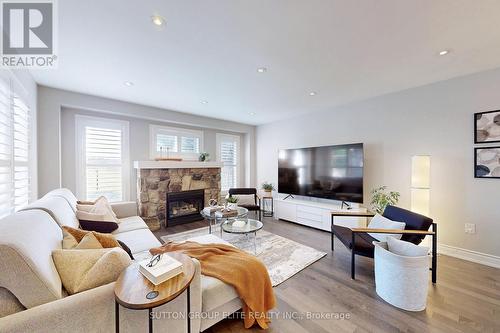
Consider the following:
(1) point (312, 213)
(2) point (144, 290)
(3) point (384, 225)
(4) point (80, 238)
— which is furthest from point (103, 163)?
(3) point (384, 225)

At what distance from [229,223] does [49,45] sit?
301 centimetres

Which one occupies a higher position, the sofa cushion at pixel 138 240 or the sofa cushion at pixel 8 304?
the sofa cushion at pixel 8 304

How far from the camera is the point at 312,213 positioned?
4059mm

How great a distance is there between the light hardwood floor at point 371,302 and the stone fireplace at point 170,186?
2.93 metres

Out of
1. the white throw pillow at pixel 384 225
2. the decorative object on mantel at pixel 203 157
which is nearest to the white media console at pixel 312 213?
the white throw pillow at pixel 384 225

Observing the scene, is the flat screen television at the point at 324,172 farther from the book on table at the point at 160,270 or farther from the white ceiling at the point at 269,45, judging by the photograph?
the book on table at the point at 160,270

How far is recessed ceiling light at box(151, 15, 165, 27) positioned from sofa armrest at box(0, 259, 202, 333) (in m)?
1.97

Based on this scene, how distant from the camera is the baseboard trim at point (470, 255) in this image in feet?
8.39

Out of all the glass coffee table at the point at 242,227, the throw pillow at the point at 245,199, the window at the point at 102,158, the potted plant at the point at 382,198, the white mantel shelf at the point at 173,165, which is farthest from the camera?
the throw pillow at the point at 245,199

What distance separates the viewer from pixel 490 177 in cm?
258

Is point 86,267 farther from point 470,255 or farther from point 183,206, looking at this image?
point 470,255

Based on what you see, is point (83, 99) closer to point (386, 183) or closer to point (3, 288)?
point (3, 288)

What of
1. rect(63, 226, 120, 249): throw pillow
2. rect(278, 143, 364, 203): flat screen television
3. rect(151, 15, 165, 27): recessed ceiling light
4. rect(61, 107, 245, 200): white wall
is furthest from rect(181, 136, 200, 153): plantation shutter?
rect(63, 226, 120, 249): throw pillow

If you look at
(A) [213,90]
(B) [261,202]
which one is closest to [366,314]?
(A) [213,90]
